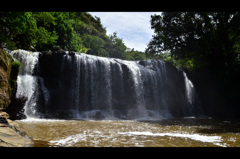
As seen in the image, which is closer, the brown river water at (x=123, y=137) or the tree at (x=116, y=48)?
the brown river water at (x=123, y=137)

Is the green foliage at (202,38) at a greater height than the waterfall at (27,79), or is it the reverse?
the green foliage at (202,38)

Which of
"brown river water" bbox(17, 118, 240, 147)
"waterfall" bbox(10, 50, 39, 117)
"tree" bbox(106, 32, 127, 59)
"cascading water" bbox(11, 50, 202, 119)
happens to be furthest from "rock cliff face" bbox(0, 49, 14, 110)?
"tree" bbox(106, 32, 127, 59)

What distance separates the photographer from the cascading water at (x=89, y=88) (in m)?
14.4

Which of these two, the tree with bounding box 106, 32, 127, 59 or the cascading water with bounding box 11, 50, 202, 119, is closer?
the cascading water with bounding box 11, 50, 202, 119

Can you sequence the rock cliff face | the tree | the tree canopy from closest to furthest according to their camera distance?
the rock cliff face < the tree canopy < the tree

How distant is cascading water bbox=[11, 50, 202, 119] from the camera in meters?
14.4

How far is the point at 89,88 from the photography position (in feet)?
55.8

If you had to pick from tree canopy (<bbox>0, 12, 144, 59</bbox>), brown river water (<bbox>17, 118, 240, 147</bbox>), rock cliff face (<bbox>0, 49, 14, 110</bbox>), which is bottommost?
brown river water (<bbox>17, 118, 240, 147</bbox>)

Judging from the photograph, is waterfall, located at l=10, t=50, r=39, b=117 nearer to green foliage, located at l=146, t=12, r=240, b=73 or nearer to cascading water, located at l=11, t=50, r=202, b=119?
cascading water, located at l=11, t=50, r=202, b=119

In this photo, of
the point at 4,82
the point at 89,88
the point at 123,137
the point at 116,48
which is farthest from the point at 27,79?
the point at 116,48

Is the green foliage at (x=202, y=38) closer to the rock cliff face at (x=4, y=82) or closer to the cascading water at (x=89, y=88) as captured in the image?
the cascading water at (x=89, y=88)

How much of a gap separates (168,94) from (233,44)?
10719mm

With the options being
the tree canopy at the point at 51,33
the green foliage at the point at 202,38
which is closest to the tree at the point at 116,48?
the tree canopy at the point at 51,33

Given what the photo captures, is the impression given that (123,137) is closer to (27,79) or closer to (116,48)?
(27,79)
